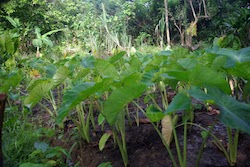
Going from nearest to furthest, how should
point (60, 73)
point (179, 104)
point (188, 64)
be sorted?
1. point (179, 104)
2. point (188, 64)
3. point (60, 73)

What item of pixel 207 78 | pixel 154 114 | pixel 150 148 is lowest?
pixel 150 148

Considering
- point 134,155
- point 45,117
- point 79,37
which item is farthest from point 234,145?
point 79,37

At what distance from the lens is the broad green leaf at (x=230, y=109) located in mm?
497

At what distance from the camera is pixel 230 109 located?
0.56 meters

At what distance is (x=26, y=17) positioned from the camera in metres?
6.68

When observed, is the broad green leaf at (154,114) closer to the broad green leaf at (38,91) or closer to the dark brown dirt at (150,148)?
the dark brown dirt at (150,148)

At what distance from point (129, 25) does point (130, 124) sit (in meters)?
7.37

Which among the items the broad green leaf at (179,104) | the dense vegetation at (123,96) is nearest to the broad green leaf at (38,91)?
the dense vegetation at (123,96)

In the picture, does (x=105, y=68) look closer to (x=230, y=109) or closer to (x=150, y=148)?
(x=150, y=148)

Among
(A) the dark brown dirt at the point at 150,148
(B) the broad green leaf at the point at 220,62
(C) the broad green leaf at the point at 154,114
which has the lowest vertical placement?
(A) the dark brown dirt at the point at 150,148

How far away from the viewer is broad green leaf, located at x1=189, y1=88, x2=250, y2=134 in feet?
1.63

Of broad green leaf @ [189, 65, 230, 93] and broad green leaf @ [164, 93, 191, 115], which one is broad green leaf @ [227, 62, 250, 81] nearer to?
broad green leaf @ [189, 65, 230, 93]

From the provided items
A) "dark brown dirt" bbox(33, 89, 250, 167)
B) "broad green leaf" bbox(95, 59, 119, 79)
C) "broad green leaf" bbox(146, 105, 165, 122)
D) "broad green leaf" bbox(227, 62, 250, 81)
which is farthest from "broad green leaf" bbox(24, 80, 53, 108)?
"broad green leaf" bbox(227, 62, 250, 81)

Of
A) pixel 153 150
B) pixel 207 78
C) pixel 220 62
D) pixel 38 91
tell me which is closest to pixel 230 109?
pixel 207 78
